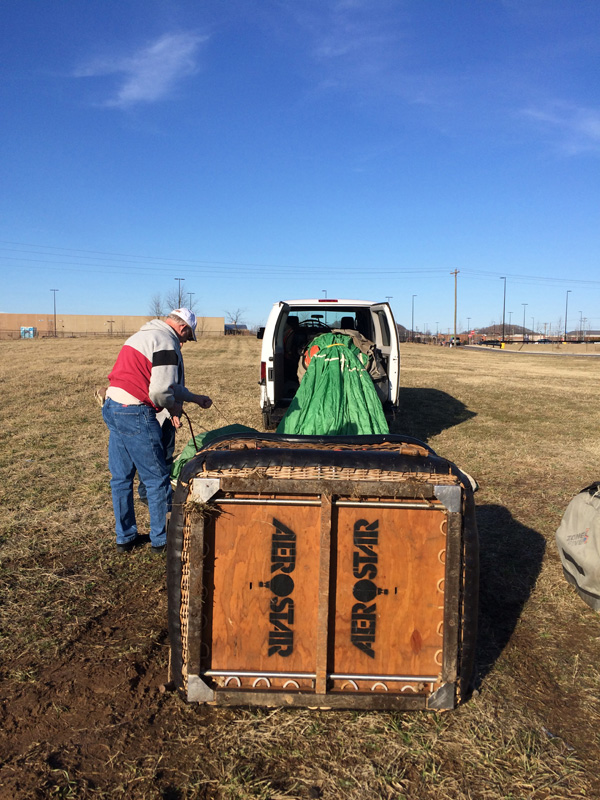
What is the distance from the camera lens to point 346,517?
104 inches

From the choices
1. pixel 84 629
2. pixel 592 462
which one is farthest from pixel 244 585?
pixel 592 462

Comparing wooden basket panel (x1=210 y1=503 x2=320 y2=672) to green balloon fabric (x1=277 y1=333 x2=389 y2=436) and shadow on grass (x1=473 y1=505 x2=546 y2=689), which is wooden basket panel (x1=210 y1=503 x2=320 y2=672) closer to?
shadow on grass (x1=473 y1=505 x2=546 y2=689)

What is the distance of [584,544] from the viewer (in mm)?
3693

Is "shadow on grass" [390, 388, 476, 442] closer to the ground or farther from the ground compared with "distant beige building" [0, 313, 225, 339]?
closer to the ground

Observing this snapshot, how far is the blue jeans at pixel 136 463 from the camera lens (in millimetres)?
4176

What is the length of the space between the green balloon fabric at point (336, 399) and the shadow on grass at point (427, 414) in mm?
1811

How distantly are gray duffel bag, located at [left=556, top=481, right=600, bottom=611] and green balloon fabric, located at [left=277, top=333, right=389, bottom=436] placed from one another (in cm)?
290

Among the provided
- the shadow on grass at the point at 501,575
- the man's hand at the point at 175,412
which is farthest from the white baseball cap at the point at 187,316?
the shadow on grass at the point at 501,575

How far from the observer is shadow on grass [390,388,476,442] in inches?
381

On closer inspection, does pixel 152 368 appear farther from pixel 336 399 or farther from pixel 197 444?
pixel 336 399

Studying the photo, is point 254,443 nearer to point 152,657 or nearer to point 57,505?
point 152,657

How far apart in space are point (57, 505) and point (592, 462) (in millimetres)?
6364

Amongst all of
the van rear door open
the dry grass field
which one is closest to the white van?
the van rear door open

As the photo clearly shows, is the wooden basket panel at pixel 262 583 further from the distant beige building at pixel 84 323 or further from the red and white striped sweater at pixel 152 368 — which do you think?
the distant beige building at pixel 84 323
